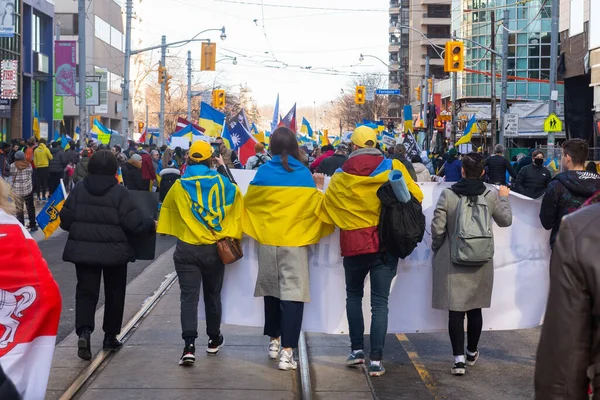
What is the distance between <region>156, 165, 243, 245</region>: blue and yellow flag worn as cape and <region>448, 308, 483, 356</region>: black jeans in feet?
5.84

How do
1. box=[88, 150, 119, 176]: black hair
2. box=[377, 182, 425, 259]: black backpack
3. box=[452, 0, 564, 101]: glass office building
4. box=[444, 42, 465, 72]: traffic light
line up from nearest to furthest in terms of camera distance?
box=[377, 182, 425, 259]: black backpack < box=[88, 150, 119, 176]: black hair < box=[444, 42, 465, 72]: traffic light < box=[452, 0, 564, 101]: glass office building

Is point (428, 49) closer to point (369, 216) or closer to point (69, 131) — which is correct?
point (69, 131)

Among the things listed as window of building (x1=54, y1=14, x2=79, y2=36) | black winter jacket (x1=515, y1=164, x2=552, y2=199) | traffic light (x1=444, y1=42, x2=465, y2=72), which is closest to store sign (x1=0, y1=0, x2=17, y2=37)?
traffic light (x1=444, y1=42, x2=465, y2=72)

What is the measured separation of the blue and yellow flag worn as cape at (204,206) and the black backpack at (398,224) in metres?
1.20

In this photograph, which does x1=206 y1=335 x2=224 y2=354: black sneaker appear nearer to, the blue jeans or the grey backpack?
the blue jeans

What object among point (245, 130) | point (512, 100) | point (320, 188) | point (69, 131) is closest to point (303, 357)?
point (320, 188)

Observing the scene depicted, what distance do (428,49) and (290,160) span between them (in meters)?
114

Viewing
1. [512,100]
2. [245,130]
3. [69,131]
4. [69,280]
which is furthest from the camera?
[512,100]

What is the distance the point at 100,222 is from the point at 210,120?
13.1 meters

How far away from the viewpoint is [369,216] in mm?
7520

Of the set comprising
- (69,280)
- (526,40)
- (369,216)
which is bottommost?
(69,280)

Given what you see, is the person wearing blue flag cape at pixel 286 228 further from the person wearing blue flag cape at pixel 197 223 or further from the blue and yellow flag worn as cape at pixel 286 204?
the person wearing blue flag cape at pixel 197 223

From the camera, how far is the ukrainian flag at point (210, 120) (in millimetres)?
20812

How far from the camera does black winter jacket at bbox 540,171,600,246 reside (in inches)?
299
